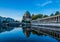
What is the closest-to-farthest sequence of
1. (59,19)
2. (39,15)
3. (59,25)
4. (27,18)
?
(59,25) < (59,19) < (27,18) < (39,15)

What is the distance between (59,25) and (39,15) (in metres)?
84.3

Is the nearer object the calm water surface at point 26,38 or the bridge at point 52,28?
the calm water surface at point 26,38

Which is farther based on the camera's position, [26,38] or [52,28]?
[52,28]

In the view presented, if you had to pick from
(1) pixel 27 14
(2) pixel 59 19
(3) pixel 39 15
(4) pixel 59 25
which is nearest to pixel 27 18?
(1) pixel 27 14

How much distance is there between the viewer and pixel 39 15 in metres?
117

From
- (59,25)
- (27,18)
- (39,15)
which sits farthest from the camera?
(39,15)

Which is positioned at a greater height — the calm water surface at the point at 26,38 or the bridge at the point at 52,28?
the bridge at the point at 52,28

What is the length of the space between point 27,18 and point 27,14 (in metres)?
4.73

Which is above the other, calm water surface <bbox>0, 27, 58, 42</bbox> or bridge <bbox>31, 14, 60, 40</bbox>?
bridge <bbox>31, 14, 60, 40</bbox>

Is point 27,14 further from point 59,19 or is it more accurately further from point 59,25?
point 59,25

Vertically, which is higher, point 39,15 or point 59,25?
point 39,15

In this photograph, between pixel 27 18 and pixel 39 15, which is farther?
pixel 39 15

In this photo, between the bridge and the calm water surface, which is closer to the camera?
the calm water surface

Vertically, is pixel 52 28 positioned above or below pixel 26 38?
above
